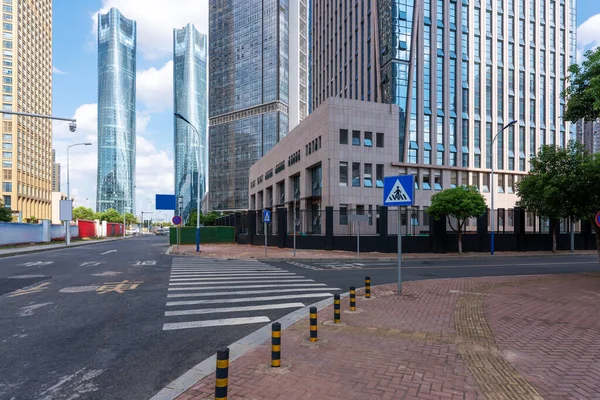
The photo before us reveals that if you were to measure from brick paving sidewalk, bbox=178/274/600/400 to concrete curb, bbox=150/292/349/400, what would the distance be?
0.13 metres

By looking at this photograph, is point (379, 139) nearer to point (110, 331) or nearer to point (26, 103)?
point (110, 331)

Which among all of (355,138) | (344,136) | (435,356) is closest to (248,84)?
(355,138)

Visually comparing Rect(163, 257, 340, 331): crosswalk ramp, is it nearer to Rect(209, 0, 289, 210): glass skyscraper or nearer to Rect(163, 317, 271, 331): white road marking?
Rect(163, 317, 271, 331): white road marking

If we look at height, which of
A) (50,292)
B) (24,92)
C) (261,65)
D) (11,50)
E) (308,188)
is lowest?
(50,292)

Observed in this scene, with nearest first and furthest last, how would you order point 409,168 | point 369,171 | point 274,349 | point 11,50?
point 274,349 < point 369,171 < point 409,168 < point 11,50

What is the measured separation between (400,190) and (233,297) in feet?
16.3

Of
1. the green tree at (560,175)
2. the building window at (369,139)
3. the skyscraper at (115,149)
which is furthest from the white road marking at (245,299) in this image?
the skyscraper at (115,149)

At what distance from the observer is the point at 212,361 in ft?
15.3

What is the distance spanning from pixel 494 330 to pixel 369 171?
31673 millimetres

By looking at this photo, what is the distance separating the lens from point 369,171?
3697 cm

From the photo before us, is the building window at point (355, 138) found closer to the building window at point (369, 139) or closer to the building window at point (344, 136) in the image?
the building window at point (344, 136)

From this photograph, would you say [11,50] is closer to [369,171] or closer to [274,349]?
[369,171]

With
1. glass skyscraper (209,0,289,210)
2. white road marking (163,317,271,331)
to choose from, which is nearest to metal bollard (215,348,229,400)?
white road marking (163,317,271,331)

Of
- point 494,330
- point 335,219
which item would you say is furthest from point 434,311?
point 335,219
